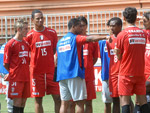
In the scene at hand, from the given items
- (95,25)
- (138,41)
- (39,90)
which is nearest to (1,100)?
(39,90)

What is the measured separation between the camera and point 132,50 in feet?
23.6

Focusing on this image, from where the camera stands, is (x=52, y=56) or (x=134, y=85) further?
(x=52, y=56)

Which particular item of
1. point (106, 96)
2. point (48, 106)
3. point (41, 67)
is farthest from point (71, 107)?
point (48, 106)

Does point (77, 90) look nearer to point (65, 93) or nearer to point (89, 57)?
point (65, 93)

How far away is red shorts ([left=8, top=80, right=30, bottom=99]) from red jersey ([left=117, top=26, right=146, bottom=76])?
2.18 meters

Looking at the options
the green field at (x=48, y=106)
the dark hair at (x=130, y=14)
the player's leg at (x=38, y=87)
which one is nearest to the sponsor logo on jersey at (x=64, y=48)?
the dark hair at (x=130, y=14)

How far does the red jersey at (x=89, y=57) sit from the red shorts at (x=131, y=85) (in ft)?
4.27

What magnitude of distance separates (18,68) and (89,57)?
1477 mm

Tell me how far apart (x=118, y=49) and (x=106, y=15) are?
9.93 m

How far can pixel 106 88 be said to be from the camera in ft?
28.8

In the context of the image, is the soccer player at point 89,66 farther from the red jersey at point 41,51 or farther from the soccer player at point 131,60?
the soccer player at point 131,60

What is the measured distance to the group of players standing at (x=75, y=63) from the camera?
7258 mm

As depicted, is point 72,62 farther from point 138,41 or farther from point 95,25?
point 95,25

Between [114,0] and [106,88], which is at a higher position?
[114,0]
